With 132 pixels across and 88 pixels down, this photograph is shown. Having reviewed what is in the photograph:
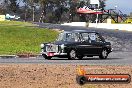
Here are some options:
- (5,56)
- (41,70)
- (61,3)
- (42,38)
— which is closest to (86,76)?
(41,70)

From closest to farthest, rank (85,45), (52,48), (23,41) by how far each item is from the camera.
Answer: (52,48) → (85,45) → (23,41)

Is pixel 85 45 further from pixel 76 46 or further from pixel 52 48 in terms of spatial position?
pixel 52 48

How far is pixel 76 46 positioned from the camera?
→ 2548cm

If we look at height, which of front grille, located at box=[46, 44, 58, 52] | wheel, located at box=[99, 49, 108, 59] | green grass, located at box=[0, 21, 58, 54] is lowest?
green grass, located at box=[0, 21, 58, 54]

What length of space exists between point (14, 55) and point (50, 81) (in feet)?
50.4

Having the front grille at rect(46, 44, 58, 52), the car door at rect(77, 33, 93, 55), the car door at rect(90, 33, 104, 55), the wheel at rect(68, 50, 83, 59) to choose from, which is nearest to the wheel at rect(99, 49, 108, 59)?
the car door at rect(90, 33, 104, 55)

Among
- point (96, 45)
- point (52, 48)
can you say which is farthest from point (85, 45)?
point (52, 48)

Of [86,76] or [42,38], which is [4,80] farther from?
[42,38]

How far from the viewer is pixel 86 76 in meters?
7.30

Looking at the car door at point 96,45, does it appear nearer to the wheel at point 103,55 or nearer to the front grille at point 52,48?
the wheel at point 103,55

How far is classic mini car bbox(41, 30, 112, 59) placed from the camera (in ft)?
82.4

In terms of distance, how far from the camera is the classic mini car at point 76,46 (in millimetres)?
25125

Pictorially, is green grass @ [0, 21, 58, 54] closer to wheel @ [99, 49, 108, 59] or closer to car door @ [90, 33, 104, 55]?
car door @ [90, 33, 104, 55]

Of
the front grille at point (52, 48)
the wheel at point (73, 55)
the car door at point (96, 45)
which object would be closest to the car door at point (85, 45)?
the car door at point (96, 45)
